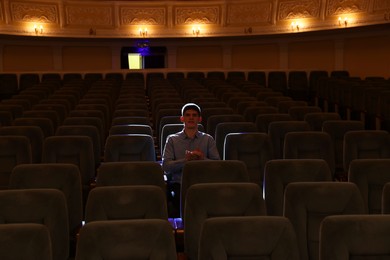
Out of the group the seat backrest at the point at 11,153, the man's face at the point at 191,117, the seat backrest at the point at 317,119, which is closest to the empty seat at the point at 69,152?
the seat backrest at the point at 11,153

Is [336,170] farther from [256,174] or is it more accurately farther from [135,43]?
[135,43]

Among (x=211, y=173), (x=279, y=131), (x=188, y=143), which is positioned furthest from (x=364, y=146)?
(x=211, y=173)

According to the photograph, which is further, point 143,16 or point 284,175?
point 143,16

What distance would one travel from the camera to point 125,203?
3.88m

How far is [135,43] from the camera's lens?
21312 millimetres

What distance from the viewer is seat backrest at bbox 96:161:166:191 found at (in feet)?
15.4

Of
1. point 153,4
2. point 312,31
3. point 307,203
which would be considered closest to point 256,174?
point 307,203

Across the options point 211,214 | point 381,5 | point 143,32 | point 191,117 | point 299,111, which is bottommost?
point 211,214

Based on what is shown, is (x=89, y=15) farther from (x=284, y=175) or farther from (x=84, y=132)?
(x=284, y=175)

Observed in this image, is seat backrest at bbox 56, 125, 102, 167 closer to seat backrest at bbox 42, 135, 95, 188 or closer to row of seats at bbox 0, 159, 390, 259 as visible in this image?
seat backrest at bbox 42, 135, 95, 188

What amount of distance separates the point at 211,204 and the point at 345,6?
49.6ft

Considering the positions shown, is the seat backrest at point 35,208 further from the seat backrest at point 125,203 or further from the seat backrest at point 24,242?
the seat backrest at point 24,242

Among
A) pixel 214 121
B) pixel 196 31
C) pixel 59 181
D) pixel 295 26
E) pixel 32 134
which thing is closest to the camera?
pixel 59 181

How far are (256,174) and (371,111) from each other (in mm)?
6086
